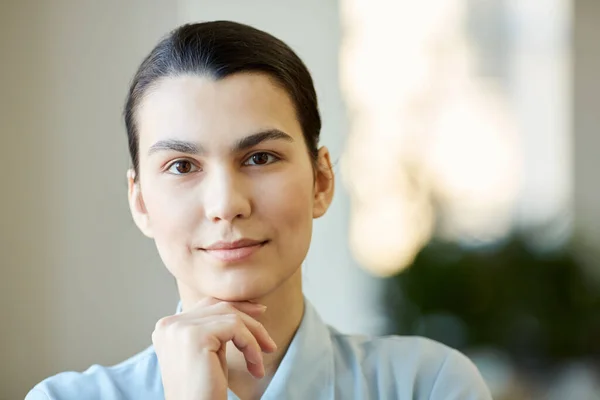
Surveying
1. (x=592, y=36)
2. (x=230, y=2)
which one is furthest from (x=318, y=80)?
(x=592, y=36)

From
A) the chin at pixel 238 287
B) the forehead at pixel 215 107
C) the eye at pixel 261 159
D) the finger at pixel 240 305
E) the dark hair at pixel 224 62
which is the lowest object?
the finger at pixel 240 305

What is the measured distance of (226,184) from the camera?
1063 millimetres

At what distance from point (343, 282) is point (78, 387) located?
1.45m

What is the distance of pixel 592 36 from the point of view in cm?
316

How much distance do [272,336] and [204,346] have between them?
0.61 feet

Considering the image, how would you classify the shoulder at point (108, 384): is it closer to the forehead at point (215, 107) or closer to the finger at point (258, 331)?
the finger at point (258, 331)

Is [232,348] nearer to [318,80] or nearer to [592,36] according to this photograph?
[318,80]

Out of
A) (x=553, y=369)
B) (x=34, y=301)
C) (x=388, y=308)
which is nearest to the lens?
(x=34, y=301)

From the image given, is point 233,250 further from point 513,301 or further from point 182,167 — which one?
point 513,301

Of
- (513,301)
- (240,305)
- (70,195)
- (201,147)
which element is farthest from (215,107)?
(513,301)

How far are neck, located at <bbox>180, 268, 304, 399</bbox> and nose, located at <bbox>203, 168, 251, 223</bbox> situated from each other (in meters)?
0.16

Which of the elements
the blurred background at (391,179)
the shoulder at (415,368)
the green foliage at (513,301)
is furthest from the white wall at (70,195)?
the green foliage at (513,301)

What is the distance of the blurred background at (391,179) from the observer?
185cm

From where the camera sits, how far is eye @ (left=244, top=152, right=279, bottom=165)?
1.11 meters
